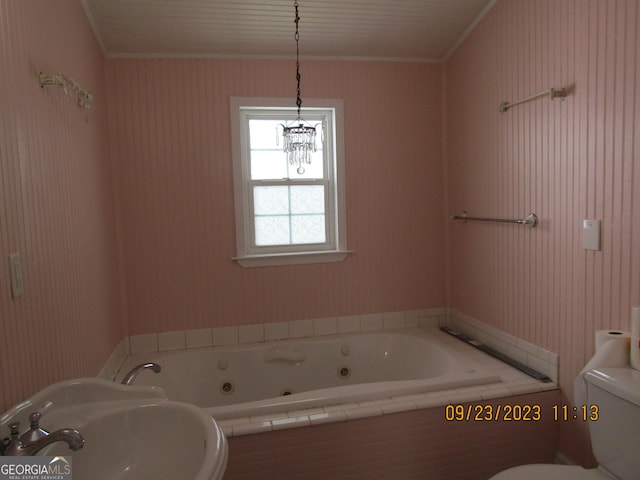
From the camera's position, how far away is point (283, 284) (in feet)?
8.58

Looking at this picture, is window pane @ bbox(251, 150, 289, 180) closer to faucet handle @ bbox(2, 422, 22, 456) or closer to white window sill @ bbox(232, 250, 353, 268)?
white window sill @ bbox(232, 250, 353, 268)

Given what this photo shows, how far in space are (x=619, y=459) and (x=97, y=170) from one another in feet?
8.03

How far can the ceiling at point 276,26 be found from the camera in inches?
83.6

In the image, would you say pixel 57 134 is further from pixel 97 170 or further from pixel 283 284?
pixel 283 284

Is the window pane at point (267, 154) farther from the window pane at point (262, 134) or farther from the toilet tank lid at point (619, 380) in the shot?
the toilet tank lid at point (619, 380)

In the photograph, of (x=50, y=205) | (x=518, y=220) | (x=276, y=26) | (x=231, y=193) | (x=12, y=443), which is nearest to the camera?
(x=12, y=443)

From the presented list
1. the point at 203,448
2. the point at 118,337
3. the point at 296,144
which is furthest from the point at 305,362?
the point at 203,448

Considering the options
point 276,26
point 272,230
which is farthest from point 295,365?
point 276,26

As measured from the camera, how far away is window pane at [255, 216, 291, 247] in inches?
103

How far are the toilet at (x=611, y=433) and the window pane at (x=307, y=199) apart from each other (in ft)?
5.61

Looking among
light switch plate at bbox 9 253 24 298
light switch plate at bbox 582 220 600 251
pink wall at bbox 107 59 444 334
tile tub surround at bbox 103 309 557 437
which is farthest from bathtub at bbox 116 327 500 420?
light switch plate at bbox 9 253 24 298

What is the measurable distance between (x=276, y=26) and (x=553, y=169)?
1.59m

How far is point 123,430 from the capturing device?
1214 millimetres

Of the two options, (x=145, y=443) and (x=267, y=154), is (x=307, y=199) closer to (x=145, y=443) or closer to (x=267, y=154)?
(x=267, y=154)
